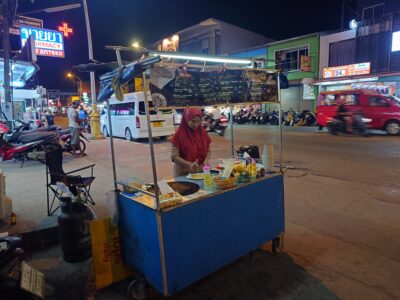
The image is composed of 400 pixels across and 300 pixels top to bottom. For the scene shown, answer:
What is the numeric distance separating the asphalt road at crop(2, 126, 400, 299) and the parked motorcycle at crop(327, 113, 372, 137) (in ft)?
16.0

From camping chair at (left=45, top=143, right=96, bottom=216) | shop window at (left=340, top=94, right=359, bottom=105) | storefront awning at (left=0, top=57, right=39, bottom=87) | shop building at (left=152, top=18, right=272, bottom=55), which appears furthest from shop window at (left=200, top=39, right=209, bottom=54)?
camping chair at (left=45, top=143, right=96, bottom=216)

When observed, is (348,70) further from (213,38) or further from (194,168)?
(194,168)

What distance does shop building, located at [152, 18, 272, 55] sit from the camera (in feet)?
95.8

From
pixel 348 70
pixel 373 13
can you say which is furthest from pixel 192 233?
pixel 373 13

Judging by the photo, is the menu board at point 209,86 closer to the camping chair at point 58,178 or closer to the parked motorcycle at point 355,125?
the camping chair at point 58,178

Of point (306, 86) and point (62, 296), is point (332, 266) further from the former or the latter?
point (306, 86)

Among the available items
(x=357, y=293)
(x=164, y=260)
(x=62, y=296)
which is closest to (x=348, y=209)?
(x=357, y=293)

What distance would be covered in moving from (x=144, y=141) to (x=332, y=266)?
12.2 m

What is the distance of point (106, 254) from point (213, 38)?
29.5m

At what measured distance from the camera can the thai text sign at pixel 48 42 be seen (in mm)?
16719

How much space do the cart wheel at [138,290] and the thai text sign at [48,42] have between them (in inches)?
688

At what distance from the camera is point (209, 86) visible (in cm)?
319

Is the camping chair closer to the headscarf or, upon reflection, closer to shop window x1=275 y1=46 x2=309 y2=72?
the headscarf

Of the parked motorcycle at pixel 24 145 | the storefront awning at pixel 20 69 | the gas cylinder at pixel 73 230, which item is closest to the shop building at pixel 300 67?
the storefront awning at pixel 20 69
